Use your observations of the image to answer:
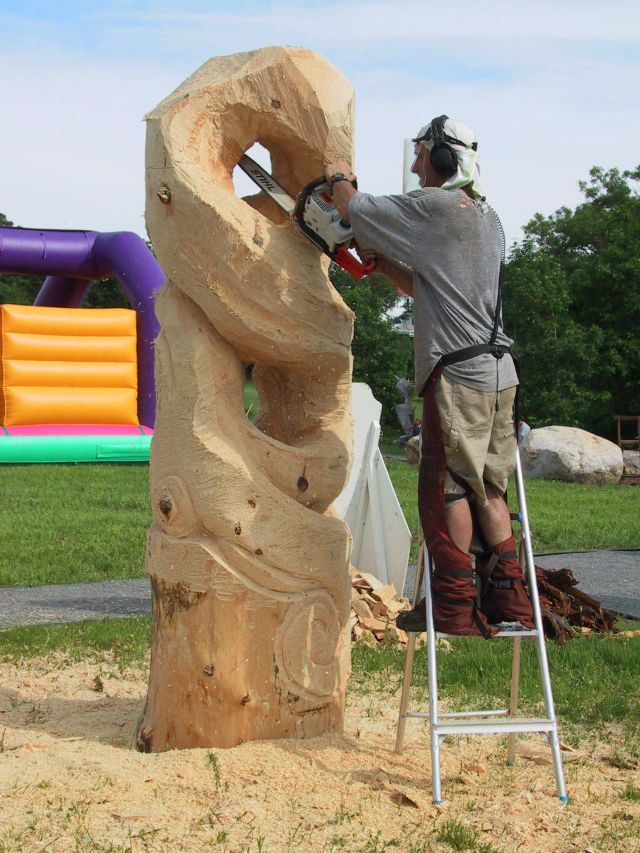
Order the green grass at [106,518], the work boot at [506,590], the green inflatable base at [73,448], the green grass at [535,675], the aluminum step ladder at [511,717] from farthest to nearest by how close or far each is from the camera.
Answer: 1. the green inflatable base at [73,448]
2. the green grass at [106,518]
3. the green grass at [535,675]
4. the work boot at [506,590]
5. the aluminum step ladder at [511,717]

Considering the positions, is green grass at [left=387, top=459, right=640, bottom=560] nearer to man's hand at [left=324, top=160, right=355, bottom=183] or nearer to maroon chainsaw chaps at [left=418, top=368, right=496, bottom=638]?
maroon chainsaw chaps at [left=418, top=368, right=496, bottom=638]

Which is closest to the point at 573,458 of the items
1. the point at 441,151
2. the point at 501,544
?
the point at 501,544

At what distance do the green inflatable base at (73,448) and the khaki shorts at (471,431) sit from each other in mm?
10678

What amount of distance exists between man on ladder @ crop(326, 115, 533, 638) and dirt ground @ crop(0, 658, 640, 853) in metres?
0.55

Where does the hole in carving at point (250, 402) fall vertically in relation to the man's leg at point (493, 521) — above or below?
above

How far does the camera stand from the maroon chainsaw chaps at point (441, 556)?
11.5 feet

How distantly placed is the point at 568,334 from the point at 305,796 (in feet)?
59.1

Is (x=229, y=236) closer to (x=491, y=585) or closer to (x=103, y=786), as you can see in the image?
(x=491, y=585)

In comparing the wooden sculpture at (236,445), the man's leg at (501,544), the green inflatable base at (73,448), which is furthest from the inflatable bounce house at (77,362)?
the man's leg at (501,544)

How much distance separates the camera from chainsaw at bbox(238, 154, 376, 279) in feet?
12.0

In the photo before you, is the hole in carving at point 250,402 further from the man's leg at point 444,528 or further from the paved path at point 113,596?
the paved path at point 113,596

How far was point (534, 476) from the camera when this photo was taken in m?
15.5

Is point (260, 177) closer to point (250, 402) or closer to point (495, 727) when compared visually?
point (495, 727)

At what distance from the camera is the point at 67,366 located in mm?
14312
